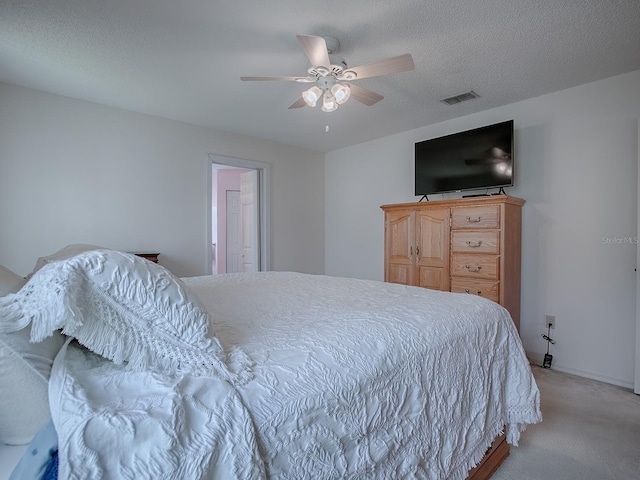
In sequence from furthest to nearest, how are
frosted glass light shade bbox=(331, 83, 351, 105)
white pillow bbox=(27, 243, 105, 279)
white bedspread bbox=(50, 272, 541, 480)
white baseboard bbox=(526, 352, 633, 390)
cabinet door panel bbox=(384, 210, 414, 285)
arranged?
cabinet door panel bbox=(384, 210, 414, 285)
white baseboard bbox=(526, 352, 633, 390)
frosted glass light shade bbox=(331, 83, 351, 105)
white pillow bbox=(27, 243, 105, 279)
white bedspread bbox=(50, 272, 541, 480)

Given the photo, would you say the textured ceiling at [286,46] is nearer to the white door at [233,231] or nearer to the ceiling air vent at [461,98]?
the ceiling air vent at [461,98]

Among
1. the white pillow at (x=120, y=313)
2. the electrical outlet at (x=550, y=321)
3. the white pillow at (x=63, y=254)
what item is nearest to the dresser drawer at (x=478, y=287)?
the electrical outlet at (x=550, y=321)

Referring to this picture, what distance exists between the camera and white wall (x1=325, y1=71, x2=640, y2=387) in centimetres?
268

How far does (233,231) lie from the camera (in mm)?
6469

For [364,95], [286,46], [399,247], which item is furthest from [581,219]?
[286,46]

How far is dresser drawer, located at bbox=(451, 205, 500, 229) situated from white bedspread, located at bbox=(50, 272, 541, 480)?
1.51 metres

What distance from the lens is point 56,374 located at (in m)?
0.69

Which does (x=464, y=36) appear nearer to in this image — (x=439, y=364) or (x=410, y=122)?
(x=410, y=122)

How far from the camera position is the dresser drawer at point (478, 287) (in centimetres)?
290

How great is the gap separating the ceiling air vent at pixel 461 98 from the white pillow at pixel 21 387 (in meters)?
3.46

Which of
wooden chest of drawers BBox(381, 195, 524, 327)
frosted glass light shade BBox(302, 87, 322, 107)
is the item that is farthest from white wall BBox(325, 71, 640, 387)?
frosted glass light shade BBox(302, 87, 322, 107)

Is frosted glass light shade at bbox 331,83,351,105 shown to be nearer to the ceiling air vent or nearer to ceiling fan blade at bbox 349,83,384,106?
ceiling fan blade at bbox 349,83,384,106

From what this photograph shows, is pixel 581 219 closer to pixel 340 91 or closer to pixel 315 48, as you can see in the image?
pixel 340 91

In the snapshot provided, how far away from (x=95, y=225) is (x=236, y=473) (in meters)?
3.37
